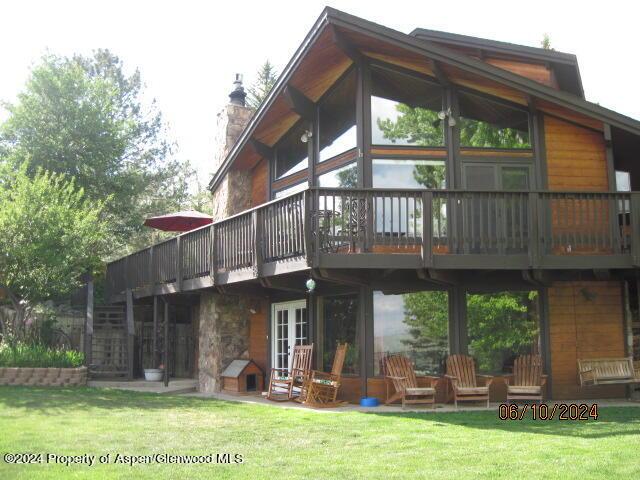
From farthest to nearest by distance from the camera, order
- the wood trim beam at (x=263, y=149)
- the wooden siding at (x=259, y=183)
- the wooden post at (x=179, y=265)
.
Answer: the wooden siding at (x=259, y=183) < the wood trim beam at (x=263, y=149) < the wooden post at (x=179, y=265)

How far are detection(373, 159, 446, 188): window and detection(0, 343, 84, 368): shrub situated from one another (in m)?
6.97

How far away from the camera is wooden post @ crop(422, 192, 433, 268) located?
9.69 m

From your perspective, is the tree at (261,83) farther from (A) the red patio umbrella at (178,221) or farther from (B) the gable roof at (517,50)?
(B) the gable roof at (517,50)

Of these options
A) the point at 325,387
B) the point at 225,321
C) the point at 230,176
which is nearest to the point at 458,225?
the point at 325,387

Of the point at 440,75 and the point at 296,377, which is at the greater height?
the point at 440,75

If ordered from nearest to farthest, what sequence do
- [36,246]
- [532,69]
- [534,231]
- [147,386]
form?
[534,231] → [532,69] → [36,246] → [147,386]

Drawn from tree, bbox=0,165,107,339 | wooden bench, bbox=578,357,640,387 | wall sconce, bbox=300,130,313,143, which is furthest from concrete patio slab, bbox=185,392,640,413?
tree, bbox=0,165,107,339

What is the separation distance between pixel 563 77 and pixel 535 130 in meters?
2.31

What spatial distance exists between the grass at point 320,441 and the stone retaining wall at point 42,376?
258 centimetres

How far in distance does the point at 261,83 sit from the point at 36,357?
26807 millimetres

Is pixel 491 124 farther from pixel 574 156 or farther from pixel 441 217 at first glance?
pixel 441 217

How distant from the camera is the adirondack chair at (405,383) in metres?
9.89

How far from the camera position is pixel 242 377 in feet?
42.7

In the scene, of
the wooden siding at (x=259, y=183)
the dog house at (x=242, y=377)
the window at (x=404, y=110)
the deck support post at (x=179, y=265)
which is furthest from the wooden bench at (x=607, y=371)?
the deck support post at (x=179, y=265)
